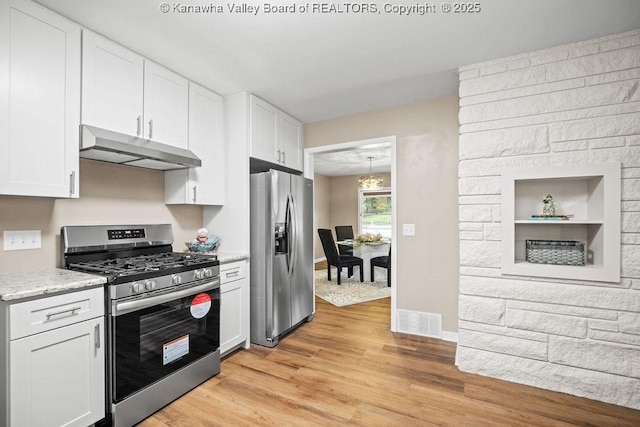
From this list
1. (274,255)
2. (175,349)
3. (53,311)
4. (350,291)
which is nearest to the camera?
(53,311)

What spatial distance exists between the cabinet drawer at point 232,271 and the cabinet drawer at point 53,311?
94 centimetres

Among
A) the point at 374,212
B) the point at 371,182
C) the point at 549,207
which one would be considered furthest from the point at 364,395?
the point at 374,212

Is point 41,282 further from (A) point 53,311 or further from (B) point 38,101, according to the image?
(B) point 38,101

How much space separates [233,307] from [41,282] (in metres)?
1.36

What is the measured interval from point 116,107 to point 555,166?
10.2 ft

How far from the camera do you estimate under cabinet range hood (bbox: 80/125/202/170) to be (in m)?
1.88

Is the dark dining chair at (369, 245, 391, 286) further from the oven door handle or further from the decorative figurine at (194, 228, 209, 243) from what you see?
the oven door handle

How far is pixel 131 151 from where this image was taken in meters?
2.04

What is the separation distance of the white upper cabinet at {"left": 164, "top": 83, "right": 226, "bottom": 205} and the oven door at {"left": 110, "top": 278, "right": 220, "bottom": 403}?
845 millimetres

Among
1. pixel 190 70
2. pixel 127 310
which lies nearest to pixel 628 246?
pixel 127 310

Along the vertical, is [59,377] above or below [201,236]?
below

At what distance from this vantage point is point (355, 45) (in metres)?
2.14

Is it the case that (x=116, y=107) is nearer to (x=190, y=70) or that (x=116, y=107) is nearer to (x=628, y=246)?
(x=190, y=70)

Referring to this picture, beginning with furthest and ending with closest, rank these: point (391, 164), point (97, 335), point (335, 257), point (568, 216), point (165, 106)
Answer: point (335, 257) → point (391, 164) → point (165, 106) → point (568, 216) → point (97, 335)
